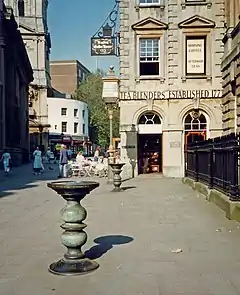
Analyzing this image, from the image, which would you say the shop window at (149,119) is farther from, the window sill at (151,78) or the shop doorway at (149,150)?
the window sill at (151,78)

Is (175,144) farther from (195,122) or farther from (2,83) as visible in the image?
(2,83)

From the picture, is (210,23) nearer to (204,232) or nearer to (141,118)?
(141,118)

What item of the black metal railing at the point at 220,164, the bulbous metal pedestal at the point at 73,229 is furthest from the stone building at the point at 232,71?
the bulbous metal pedestal at the point at 73,229

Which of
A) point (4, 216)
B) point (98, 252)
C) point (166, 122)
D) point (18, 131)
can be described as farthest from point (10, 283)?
point (18, 131)

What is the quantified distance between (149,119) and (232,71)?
28.4 ft

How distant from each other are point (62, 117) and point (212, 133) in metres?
66.8

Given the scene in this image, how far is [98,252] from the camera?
26.6ft

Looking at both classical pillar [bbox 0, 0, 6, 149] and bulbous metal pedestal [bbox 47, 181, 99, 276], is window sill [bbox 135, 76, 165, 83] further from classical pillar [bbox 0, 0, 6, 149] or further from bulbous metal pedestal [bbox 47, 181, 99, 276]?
bulbous metal pedestal [bbox 47, 181, 99, 276]

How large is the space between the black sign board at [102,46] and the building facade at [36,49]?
4727cm

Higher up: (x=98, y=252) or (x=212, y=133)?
(x=212, y=133)

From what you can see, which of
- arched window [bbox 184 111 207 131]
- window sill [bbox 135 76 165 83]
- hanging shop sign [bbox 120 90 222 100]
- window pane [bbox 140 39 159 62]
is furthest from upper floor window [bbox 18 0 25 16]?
arched window [bbox 184 111 207 131]

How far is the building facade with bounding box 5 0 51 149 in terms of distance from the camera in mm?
75250

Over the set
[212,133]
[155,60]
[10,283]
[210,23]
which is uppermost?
[210,23]

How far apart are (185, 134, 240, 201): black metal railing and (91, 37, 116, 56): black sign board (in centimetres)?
991
